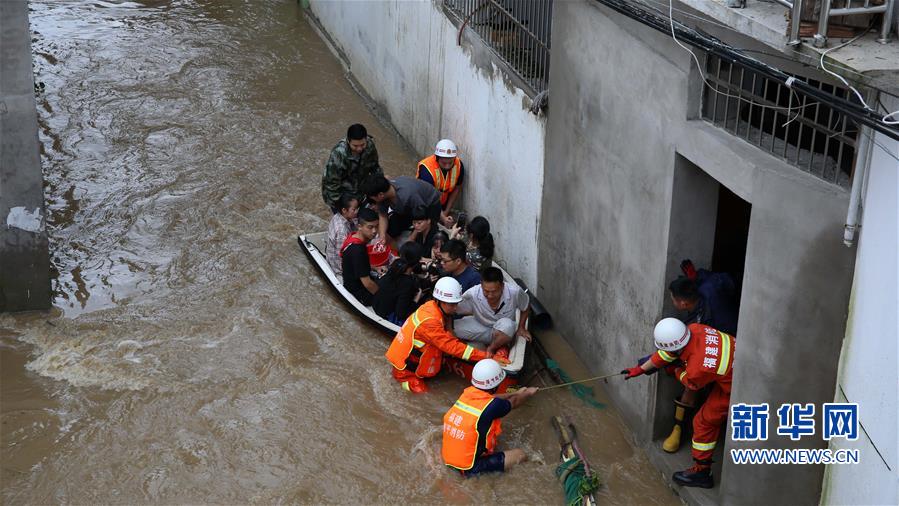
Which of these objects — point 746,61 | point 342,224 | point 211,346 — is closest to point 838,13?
point 746,61

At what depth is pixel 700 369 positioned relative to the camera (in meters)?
6.64

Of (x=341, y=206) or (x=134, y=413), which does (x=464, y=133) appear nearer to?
(x=341, y=206)

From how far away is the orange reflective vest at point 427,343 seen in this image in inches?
313

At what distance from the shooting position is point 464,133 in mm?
10781

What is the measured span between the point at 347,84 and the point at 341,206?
235 inches

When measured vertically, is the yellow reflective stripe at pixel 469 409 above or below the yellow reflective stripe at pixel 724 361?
below

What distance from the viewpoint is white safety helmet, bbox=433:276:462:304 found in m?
7.82

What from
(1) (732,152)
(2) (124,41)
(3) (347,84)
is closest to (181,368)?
(1) (732,152)

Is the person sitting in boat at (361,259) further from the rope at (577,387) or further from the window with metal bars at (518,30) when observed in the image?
the window with metal bars at (518,30)

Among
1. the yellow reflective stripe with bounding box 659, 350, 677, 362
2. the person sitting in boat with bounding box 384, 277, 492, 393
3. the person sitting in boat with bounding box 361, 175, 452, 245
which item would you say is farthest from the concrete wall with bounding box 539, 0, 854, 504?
the person sitting in boat with bounding box 361, 175, 452, 245

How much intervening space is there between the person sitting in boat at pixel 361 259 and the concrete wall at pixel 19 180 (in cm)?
270

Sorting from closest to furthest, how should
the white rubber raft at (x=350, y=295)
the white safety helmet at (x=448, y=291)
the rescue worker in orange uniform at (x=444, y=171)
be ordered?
1. the white safety helmet at (x=448, y=291)
2. the white rubber raft at (x=350, y=295)
3. the rescue worker in orange uniform at (x=444, y=171)

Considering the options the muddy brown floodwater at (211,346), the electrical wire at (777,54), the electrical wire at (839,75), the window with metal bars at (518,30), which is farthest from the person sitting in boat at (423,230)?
the electrical wire at (839,75)

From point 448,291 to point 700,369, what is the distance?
205 centimetres
